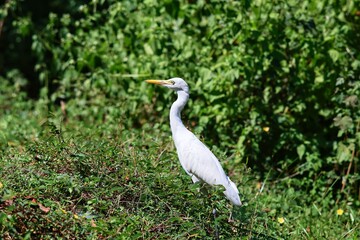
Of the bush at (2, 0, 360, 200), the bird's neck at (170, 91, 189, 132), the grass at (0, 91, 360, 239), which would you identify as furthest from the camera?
the bush at (2, 0, 360, 200)

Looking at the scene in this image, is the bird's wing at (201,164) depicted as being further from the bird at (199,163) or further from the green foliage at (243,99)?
the green foliage at (243,99)

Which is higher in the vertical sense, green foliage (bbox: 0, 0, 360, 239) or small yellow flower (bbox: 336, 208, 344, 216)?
green foliage (bbox: 0, 0, 360, 239)

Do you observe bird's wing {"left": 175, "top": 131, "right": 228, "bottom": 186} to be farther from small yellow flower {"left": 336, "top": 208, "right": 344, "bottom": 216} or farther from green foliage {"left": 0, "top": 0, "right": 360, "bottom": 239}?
small yellow flower {"left": 336, "top": 208, "right": 344, "bottom": 216}

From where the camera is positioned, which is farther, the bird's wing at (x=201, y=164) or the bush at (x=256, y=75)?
the bush at (x=256, y=75)

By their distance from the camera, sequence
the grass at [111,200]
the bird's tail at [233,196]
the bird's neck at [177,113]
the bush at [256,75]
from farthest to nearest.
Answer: the bush at [256,75], the bird's neck at [177,113], the bird's tail at [233,196], the grass at [111,200]

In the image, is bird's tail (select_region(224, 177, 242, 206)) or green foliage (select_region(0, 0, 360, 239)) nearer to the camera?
bird's tail (select_region(224, 177, 242, 206))

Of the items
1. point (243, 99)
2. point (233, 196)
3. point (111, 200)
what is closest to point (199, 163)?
point (233, 196)

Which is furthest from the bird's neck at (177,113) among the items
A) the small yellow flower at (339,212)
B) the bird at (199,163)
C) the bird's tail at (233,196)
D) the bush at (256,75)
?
the small yellow flower at (339,212)

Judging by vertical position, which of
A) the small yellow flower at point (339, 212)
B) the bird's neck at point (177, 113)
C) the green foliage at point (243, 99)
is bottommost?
the small yellow flower at point (339, 212)

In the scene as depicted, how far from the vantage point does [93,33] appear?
653cm

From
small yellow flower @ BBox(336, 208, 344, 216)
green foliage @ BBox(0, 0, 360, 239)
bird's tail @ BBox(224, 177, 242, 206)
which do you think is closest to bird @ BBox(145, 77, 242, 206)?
bird's tail @ BBox(224, 177, 242, 206)

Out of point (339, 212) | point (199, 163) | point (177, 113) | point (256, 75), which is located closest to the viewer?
point (199, 163)

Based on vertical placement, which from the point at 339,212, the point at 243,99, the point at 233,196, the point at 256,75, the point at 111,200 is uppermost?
Result: the point at 111,200

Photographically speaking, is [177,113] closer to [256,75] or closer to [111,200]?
[111,200]
